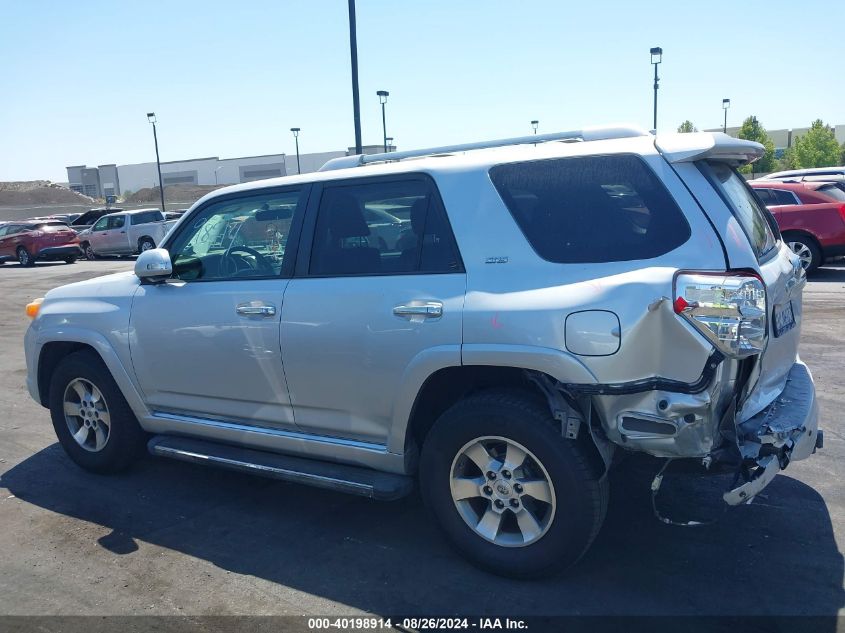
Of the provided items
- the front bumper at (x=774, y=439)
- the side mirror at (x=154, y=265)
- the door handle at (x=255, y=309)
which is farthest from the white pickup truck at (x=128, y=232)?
the front bumper at (x=774, y=439)

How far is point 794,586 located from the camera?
11.3 feet

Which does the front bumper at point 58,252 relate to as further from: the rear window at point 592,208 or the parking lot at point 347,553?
the rear window at point 592,208

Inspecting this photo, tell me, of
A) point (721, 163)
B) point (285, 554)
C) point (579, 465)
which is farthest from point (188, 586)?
point (721, 163)

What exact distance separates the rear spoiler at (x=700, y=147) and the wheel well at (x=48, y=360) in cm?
409

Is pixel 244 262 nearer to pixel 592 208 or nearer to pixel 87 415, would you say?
pixel 87 415

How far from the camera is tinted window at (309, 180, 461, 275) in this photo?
381cm

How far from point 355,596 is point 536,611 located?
84 centimetres

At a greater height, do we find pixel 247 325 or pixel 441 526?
pixel 247 325

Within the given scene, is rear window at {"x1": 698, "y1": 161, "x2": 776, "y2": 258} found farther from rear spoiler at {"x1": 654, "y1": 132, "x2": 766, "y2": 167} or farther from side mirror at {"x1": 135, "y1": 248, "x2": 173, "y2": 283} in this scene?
side mirror at {"x1": 135, "y1": 248, "x2": 173, "y2": 283}

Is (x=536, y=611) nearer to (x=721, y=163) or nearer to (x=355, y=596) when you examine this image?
(x=355, y=596)

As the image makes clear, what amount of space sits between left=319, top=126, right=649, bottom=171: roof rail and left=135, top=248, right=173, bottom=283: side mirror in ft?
3.70

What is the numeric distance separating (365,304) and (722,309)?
169cm

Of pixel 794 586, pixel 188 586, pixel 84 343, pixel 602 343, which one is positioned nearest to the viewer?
pixel 602 343

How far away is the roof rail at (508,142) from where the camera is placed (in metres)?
3.85
